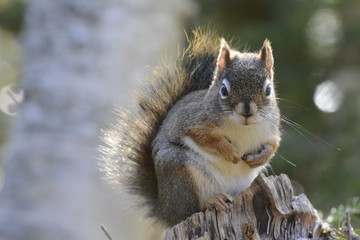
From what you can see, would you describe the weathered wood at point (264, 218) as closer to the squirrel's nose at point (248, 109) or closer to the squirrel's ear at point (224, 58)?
the squirrel's nose at point (248, 109)

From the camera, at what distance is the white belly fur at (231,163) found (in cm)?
237

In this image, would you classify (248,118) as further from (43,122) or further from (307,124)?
(43,122)

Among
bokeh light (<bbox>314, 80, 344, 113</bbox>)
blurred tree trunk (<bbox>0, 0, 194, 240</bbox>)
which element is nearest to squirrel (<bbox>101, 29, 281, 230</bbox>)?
bokeh light (<bbox>314, 80, 344, 113</bbox>)

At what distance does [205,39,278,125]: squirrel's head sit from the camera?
2.29 metres

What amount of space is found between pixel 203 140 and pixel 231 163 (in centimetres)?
11

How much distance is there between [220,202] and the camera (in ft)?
7.16

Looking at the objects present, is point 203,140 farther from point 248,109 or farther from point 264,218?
point 264,218

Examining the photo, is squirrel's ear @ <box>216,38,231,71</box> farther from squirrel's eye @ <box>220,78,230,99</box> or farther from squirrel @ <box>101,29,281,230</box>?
squirrel's eye @ <box>220,78,230,99</box>

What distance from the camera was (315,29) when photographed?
14.1 ft

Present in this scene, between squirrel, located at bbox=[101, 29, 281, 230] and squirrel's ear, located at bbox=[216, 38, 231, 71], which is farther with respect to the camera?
squirrel's ear, located at bbox=[216, 38, 231, 71]

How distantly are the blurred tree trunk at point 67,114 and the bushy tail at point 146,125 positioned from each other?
1752mm

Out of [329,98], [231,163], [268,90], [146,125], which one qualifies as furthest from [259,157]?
[329,98]

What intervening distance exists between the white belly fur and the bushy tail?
0.24m

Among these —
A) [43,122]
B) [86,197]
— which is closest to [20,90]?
[43,122]
